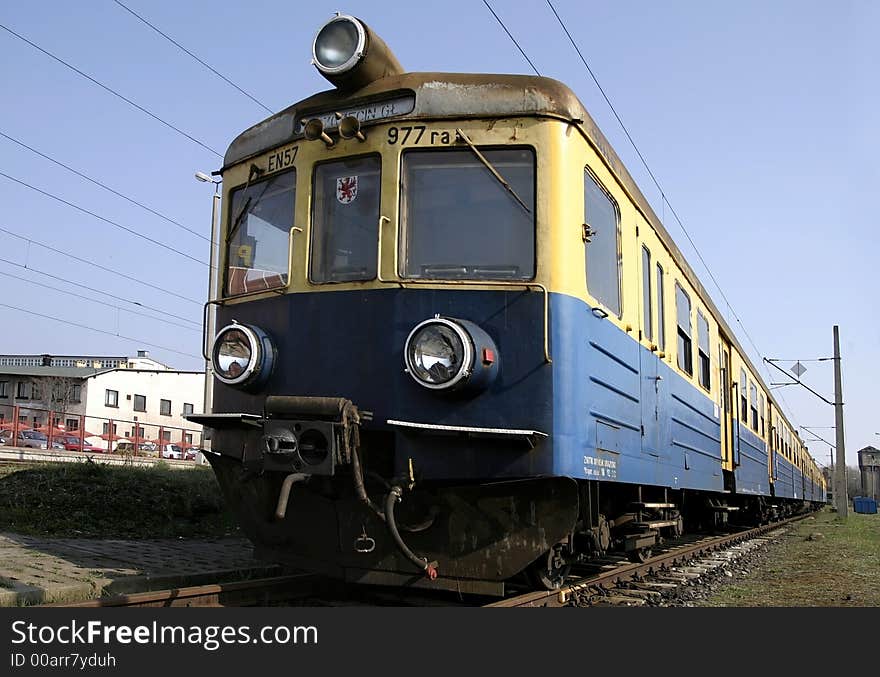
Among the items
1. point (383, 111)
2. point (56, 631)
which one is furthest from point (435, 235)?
point (56, 631)

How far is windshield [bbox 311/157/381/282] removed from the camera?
5.50 m

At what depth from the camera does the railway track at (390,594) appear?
17.1 feet

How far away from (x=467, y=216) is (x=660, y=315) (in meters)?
3.13

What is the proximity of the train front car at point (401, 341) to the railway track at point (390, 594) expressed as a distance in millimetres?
281

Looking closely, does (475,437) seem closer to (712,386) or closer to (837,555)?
(712,386)

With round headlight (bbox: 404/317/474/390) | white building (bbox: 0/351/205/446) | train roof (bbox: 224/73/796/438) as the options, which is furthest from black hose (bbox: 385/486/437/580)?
white building (bbox: 0/351/205/446)

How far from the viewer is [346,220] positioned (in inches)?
221

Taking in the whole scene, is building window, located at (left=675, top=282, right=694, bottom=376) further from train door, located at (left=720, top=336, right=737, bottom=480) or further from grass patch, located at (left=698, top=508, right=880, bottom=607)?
train door, located at (left=720, top=336, right=737, bottom=480)

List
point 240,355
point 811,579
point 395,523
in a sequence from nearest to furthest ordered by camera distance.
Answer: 1. point 395,523
2. point 240,355
3. point 811,579

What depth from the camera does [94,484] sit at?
32.3 feet

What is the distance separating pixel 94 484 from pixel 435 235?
6342mm

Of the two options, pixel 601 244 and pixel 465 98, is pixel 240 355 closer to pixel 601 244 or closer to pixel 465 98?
pixel 465 98

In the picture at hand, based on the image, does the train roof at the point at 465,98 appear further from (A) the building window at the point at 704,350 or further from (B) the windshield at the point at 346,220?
(A) the building window at the point at 704,350

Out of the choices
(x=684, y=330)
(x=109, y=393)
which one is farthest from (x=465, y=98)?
(x=109, y=393)
